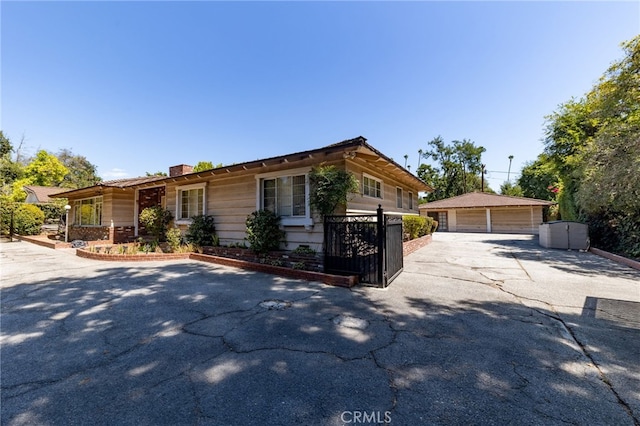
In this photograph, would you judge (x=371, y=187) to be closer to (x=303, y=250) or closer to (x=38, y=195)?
(x=303, y=250)

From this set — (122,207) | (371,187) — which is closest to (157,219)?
(122,207)

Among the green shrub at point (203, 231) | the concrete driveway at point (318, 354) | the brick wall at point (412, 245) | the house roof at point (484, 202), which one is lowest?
the concrete driveway at point (318, 354)

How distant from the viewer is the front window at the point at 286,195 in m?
7.42

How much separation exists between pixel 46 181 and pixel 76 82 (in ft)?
117

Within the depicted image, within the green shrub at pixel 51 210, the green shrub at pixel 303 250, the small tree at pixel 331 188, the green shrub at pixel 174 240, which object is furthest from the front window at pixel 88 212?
the small tree at pixel 331 188

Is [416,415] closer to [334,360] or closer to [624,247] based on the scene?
[334,360]

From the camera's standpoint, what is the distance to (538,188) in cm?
3581

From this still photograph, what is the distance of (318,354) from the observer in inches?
108

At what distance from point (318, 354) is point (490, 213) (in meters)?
28.6

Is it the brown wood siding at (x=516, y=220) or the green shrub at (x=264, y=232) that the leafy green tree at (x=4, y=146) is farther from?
the brown wood siding at (x=516, y=220)

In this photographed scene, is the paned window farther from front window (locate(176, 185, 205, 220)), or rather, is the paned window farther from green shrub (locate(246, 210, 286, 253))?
green shrub (locate(246, 210, 286, 253))

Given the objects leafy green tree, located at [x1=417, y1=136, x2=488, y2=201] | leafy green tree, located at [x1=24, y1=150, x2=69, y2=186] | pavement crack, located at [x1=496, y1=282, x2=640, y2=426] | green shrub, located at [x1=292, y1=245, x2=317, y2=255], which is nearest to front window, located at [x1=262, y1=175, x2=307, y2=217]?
green shrub, located at [x1=292, y1=245, x2=317, y2=255]

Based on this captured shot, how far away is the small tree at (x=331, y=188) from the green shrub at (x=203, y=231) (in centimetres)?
482

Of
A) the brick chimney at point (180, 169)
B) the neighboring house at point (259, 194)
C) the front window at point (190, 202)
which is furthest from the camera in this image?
the brick chimney at point (180, 169)
